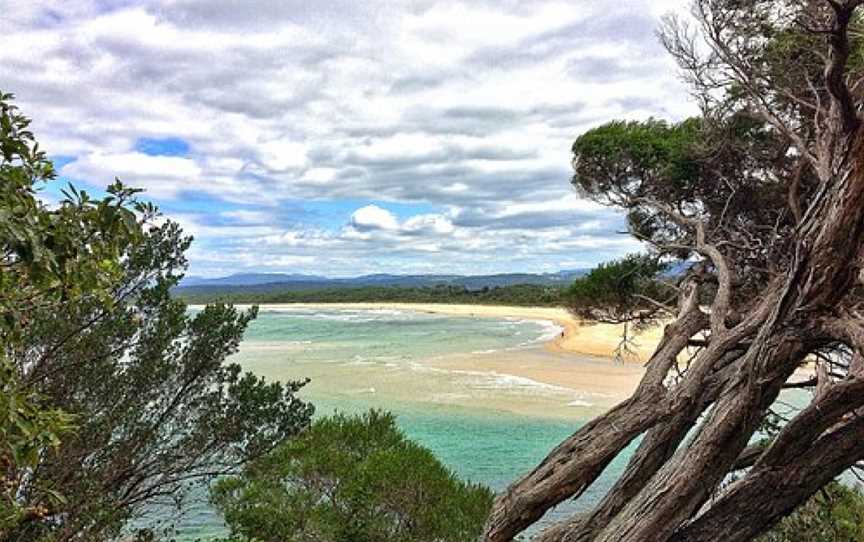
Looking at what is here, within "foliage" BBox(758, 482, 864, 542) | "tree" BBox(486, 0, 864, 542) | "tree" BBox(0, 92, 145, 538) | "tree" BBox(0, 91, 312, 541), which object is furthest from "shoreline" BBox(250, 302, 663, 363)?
"tree" BBox(0, 92, 145, 538)

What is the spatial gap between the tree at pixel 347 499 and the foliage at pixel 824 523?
2.86 m

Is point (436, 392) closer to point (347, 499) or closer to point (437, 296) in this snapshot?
point (347, 499)

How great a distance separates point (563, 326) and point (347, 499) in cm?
4842

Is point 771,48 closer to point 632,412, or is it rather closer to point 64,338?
point 632,412

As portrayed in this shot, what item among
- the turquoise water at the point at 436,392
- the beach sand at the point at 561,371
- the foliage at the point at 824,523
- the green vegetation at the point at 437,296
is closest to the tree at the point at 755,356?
the foliage at the point at 824,523

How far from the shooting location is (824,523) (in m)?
6.12

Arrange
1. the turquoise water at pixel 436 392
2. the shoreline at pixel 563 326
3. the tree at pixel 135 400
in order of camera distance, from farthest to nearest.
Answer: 1. the shoreline at pixel 563 326
2. the turquoise water at pixel 436 392
3. the tree at pixel 135 400

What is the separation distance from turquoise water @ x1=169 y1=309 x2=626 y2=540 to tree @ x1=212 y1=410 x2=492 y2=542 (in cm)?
155

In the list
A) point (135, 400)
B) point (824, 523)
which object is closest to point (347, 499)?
point (135, 400)

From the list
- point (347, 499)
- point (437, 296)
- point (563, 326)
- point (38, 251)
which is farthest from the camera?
point (437, 296)

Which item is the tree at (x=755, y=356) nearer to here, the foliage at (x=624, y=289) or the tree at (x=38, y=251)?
the foliage at (x=624, y=289)

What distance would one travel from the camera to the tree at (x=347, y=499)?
752cm

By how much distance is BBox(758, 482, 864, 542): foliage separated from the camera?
5.98 metres

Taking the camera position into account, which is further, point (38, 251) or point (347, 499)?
point (347, 499)
